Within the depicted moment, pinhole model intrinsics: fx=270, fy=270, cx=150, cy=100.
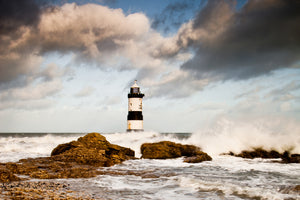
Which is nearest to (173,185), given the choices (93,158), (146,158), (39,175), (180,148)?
(39,175)

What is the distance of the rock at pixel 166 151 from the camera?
12.4 metres

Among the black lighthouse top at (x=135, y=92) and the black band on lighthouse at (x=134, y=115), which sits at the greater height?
the black lighthouse top at (x=135, y=92)

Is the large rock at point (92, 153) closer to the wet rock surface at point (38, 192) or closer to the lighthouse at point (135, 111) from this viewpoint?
the wet rock surface at point (38, 192)

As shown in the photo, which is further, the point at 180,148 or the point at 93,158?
the point at 180,148

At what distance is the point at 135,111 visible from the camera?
19.5 metres

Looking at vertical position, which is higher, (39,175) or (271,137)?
(271,137)

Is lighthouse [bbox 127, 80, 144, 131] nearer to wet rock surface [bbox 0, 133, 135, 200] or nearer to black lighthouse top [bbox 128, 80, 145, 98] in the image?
black lighthouse top [bbox 128, 80, 145, 98]

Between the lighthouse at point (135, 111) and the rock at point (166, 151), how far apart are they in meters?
5.90

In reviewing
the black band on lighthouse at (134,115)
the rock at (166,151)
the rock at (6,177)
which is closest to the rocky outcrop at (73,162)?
the rock at (6,177)

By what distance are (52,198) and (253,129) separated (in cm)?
1315

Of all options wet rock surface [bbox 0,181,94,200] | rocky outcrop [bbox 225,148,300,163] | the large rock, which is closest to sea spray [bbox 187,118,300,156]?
rocky outcrop [bbox 225,148,300,163]

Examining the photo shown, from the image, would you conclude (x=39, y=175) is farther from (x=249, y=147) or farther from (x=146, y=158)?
(x=249, y=147)

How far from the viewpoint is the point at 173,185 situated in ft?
21.5

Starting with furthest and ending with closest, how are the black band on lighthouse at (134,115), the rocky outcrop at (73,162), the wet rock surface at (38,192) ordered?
the black band on lighthouse at (134,115) → the rocky outcrop at (73,162) → the wet rock surface at (38,192)
